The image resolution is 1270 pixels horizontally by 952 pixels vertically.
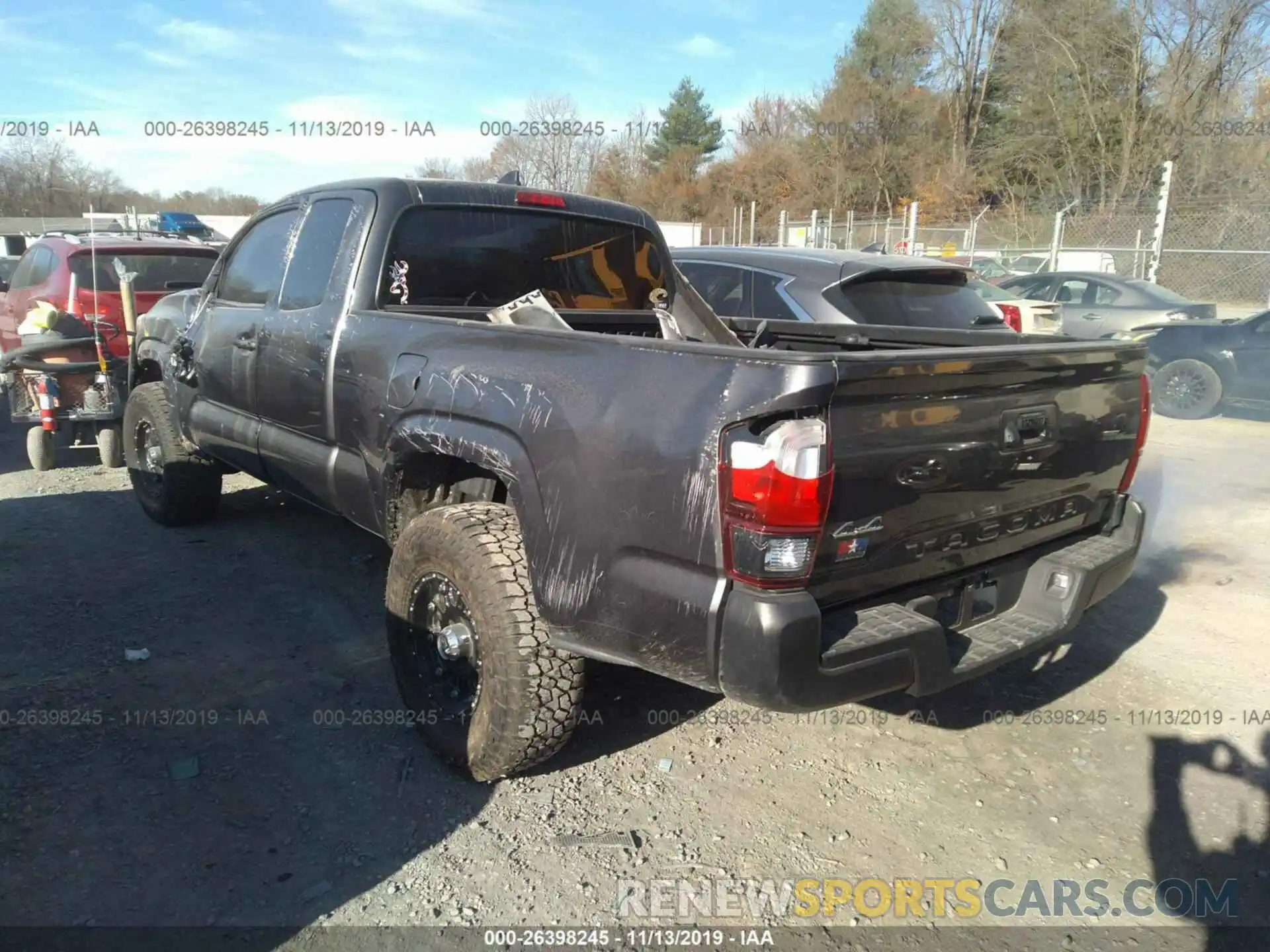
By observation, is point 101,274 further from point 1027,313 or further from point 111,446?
point 1027,313

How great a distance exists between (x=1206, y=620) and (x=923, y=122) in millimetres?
36574

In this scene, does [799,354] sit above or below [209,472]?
above

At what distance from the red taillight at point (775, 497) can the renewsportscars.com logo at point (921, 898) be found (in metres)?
1.00

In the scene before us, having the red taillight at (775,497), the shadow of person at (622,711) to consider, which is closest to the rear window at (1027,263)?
the shadow of person at (622,711)

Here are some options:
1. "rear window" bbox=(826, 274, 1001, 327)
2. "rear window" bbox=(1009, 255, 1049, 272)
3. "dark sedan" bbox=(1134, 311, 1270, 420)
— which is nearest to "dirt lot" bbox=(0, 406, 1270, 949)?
"rear window" bbox=(826, 274, 1001, 327)

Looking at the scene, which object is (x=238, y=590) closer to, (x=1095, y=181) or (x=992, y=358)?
(x=992, y=358)

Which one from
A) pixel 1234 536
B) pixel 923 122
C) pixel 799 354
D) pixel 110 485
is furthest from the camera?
pixel 923 122

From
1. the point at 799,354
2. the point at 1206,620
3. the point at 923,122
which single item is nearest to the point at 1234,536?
the point at 1206,620

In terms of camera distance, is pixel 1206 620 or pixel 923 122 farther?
pixel 923 122

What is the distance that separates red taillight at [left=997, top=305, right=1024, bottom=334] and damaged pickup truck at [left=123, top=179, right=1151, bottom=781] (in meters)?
5.19

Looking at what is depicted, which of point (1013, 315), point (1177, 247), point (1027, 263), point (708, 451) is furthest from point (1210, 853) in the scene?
point (1027, 263)

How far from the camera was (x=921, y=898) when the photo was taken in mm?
2602

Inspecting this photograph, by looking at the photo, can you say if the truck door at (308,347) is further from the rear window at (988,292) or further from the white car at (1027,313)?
the rear window at (988,292)

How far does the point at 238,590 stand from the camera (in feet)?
15.5
